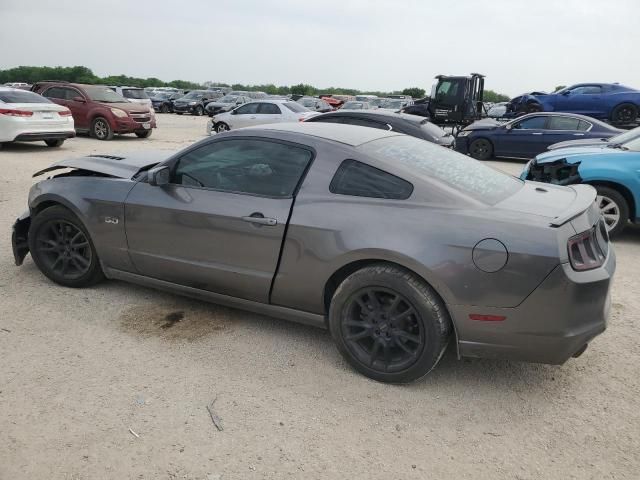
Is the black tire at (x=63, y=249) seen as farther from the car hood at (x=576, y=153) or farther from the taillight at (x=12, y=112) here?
the taillight at (x=12, y=112)

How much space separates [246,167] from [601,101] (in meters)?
18.3

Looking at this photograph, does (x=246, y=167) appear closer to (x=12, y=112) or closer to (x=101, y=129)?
(x=12, y=112)

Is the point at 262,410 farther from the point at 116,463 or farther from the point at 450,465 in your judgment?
the point at 450,465

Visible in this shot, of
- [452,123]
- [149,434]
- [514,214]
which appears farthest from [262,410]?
[452,123]

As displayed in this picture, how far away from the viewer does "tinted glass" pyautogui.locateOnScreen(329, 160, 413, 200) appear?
10.6 feet

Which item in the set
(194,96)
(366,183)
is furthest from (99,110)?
(194,96)

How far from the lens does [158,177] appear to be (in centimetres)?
388

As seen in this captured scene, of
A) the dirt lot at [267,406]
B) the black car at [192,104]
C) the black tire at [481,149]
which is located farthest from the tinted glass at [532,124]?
the black car at [192,104]

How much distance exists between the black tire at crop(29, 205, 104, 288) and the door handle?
158 cm

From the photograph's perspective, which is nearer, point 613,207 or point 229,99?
point 613,207

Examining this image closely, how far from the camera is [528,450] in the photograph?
2.69 meters

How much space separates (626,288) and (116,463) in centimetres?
448

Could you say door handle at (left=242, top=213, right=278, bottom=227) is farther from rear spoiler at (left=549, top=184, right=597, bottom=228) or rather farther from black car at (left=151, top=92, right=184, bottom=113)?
black car at (left=151, top=92, right=184, bottom=113)

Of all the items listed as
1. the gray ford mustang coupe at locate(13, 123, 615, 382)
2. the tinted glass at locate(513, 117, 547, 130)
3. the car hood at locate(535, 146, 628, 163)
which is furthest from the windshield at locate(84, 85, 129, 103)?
the car hood at locate(535, 146, 628, 163)
